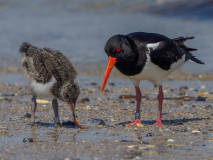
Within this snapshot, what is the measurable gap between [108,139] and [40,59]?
5.25 feet

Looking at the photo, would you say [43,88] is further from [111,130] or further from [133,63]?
[133,63]

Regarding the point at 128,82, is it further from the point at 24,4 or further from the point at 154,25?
the point at 24,4

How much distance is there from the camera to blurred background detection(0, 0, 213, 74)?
12.5 metres

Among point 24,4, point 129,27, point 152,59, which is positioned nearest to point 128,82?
point 152,59

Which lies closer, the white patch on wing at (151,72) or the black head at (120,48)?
the black head at (120,48)

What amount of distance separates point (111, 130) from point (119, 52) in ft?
3.77

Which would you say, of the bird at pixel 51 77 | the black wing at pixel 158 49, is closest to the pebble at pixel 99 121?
the bird at pixel 51 77

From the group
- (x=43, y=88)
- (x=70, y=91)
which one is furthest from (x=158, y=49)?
(x=43, y=88)

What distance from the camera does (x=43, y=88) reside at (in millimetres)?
4812

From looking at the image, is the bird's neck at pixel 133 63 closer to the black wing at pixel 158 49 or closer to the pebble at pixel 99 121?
the black wing at pixel 158 49


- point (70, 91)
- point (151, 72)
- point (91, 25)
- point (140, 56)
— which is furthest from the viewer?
point (91, 25)

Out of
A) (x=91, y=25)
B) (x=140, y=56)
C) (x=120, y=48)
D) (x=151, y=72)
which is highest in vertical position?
(x=91, y=25)

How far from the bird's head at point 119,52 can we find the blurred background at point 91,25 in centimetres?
600

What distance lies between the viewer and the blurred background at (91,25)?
12.5 m
